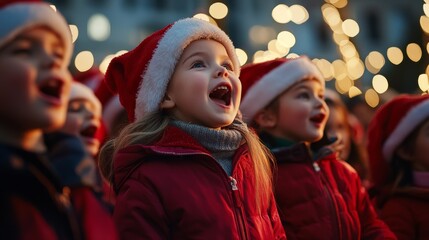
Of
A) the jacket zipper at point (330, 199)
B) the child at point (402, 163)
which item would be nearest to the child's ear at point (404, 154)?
the child at point (402, 163)

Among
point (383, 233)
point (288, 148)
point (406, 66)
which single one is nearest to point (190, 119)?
point (288, 148)

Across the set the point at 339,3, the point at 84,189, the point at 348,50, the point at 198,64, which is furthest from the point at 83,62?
the point at 84,189

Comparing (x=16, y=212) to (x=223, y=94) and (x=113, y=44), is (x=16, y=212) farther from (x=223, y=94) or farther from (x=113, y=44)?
(x=113, y=44)

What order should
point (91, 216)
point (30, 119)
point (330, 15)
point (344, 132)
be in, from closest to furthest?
point (30, 119) < point (91, 216) < point (344, 132) < point (330, 15)

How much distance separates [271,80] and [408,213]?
40.5 inches

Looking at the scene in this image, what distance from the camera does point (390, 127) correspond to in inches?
183

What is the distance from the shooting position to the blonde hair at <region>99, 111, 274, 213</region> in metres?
3.15

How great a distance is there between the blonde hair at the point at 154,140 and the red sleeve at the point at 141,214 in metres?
0.34

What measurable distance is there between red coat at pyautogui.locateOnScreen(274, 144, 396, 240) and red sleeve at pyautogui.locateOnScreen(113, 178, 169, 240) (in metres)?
0.98

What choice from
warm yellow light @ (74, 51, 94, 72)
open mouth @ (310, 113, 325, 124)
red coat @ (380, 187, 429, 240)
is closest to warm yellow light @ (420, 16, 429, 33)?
red coat @ (380, 187, 429, 240)

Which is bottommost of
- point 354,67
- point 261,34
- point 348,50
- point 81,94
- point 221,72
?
point 261,34

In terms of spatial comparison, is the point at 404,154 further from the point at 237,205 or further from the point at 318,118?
the point at 237,205

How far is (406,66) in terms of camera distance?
20844 mm

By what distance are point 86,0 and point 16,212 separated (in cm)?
3241
